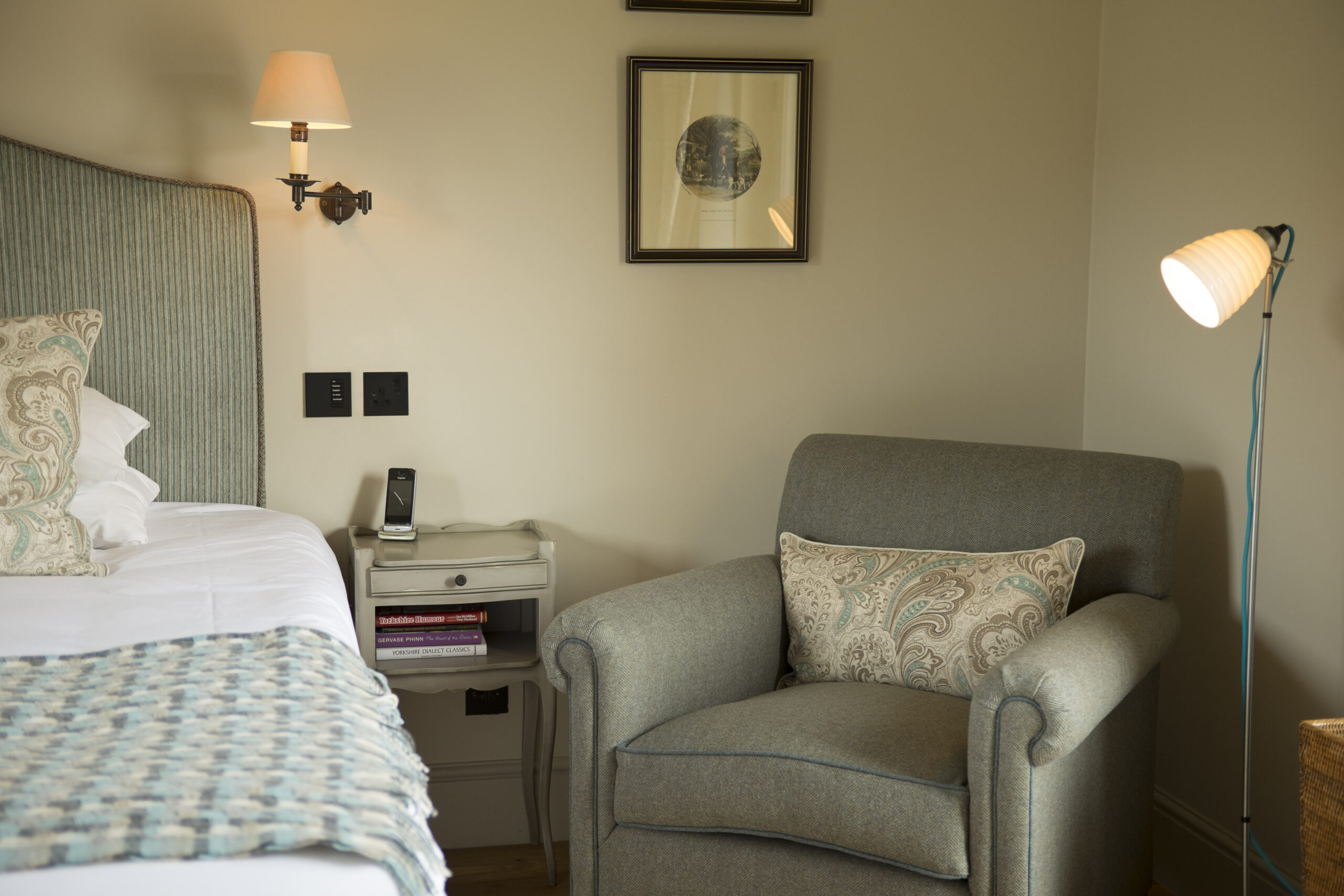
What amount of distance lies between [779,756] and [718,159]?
4.81 ft

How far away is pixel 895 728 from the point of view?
5.87 feet

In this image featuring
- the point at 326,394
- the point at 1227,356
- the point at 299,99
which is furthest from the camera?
the point at 326,394

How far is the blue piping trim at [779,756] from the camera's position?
164 centimetres

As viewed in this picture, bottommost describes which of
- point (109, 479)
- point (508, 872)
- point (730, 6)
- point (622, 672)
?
point (508, 872)

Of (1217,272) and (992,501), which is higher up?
(1217,272)

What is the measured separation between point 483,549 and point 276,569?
614 millimetres

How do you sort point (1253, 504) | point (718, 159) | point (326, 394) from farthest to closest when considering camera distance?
point (718, 159) → point (326, 394) → point (1253, 504)

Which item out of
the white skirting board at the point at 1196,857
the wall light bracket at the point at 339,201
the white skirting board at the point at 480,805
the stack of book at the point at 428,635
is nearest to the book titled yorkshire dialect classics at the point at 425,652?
the stack of book at the point at 428,635

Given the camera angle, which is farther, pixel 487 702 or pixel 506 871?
pixel 487 702

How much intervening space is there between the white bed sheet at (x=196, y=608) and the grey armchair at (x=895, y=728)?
50 cm

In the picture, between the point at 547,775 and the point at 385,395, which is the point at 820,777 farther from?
the point at 385,395

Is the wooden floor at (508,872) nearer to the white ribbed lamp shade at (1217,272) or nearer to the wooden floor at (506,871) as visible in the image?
the wooden floor at (506,871)

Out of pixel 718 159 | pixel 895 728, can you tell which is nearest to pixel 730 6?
pixel 718 159

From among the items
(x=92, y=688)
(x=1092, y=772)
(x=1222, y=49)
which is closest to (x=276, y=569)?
(x=92, y=688)
